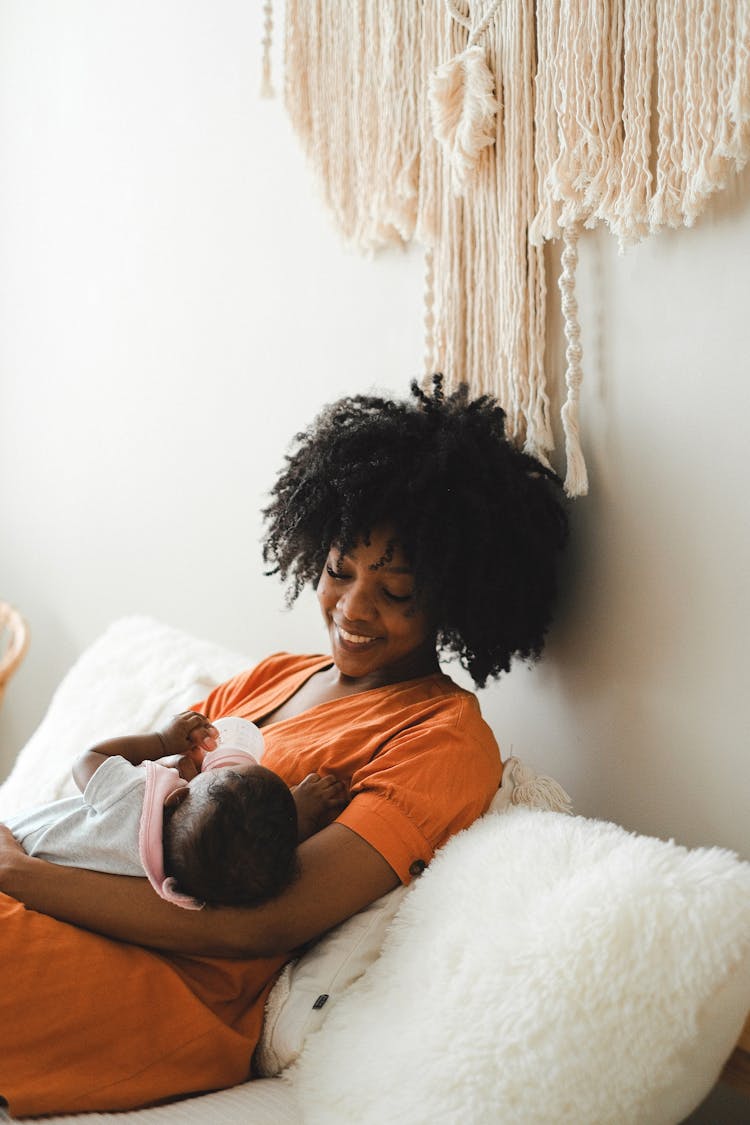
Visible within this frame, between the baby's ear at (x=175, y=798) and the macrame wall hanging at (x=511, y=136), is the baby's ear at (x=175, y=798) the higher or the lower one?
the lower one

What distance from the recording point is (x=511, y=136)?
1.32 m

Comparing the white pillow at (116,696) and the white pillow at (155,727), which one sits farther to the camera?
the white pillow at (116,696)

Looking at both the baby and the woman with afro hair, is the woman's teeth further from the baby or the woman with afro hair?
the baby

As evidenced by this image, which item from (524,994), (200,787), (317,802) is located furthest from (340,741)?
(524,994)

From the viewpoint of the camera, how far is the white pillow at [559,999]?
864 mm

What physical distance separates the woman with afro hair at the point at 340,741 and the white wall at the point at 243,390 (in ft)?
0.43

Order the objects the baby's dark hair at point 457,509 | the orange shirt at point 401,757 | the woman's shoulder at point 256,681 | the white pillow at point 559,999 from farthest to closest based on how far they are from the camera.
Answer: the woman's shoulder at point 256,681 → the baby's dark hair at point 457,509 → the orange shirt at point 401,757 → the white pillow at point 559,999

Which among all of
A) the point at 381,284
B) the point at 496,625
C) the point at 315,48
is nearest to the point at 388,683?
the point at 496,625

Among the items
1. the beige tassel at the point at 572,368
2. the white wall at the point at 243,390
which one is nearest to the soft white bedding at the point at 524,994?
the white wall at the point at 243,390

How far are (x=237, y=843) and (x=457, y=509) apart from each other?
0.46 meters

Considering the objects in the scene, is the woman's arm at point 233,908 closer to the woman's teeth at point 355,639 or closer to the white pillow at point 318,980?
the white pillow at point 318,980

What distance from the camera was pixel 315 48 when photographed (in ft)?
5.35

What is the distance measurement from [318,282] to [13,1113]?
1324 millimetres

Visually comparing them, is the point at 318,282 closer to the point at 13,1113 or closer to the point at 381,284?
the point at 381,284
